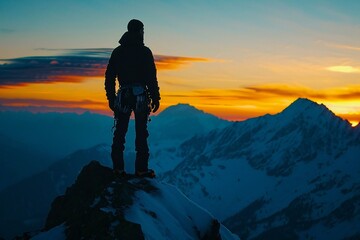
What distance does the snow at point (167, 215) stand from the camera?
13.4 metres

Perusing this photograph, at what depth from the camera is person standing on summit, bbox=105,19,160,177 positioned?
17.2 m

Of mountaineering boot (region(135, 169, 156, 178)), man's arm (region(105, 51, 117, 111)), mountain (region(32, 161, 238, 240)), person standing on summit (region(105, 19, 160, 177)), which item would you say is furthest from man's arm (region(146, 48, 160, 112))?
mountain (region(32, 161, 238, 240))

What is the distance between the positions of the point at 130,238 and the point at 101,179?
5.60 metres

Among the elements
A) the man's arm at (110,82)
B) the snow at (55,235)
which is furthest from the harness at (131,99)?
the snow at (55,235)

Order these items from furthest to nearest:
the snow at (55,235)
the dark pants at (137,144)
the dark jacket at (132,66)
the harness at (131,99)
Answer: the dark pants at (137,144)
the harness at (131,99)
the dark jacket at (132,66)
the snow at (55,235)

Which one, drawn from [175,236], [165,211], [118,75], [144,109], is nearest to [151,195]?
[165,211]

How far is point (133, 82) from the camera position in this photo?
17328 millimetres

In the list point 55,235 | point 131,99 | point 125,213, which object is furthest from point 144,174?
point 55,235

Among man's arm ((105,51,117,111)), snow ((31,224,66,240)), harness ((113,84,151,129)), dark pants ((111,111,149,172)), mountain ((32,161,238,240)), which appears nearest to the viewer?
mountain ((32,161,238,240))

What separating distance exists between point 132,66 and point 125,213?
575 cm

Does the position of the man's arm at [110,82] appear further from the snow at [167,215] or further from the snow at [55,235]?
the snow at [55,235]

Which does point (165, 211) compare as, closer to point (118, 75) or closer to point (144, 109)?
point (144, 109)

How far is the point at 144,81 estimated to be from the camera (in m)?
17.4

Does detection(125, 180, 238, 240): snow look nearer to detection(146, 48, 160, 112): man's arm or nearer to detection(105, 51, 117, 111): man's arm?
detection(146, 48, 160, 112): man's arm
